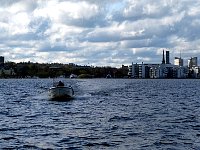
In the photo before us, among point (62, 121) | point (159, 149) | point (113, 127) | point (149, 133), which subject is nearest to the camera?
point (159, 149)

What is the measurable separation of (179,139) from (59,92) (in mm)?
41877

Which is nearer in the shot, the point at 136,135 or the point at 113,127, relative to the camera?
the point at 136,135

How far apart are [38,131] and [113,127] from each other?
565cm

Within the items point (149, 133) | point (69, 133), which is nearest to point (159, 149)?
point (149, 133)

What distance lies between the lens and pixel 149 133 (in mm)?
31062

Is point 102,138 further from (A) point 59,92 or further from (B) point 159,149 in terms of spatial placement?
(A) point 59,92

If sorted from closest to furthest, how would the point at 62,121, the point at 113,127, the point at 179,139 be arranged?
1. the point at 179,139
2. the point at 113,127
3. the point at 62,121

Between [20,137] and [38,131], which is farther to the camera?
[38,131]

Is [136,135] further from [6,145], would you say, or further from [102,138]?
[6,145]

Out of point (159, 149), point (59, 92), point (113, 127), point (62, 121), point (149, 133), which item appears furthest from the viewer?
point (59, 92)

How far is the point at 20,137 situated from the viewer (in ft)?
96.6

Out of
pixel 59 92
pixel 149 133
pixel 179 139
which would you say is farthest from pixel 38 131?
pixel 59 92

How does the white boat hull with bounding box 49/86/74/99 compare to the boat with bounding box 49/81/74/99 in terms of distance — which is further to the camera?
the white boat hull with bounding box 49/86/74/99

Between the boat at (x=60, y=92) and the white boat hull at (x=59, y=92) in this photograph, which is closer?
the boat at (x=60, y=92)
